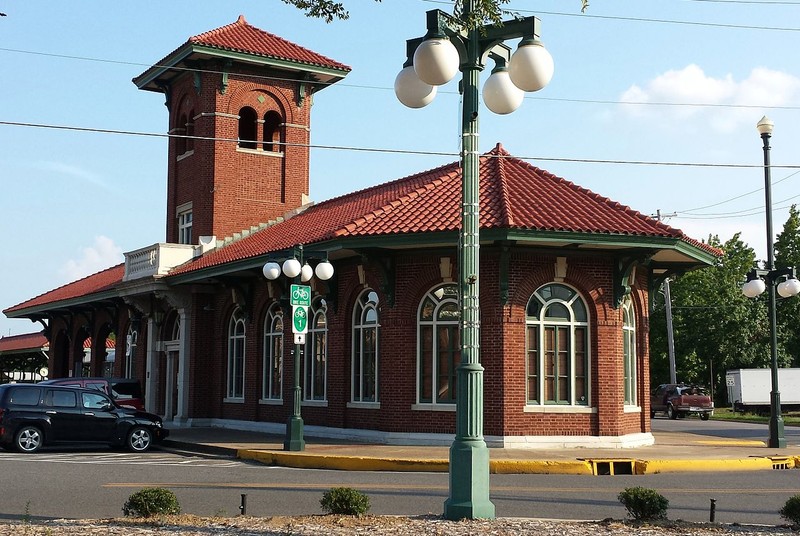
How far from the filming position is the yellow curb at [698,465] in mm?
17625

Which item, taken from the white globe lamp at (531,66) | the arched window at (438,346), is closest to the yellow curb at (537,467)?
the arched window at (438,346)

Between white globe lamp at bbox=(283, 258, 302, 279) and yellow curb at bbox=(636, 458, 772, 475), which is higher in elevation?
white globe lamp at bbox=(283, 258, 302, 279)

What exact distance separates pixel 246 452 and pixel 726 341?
47.0 m

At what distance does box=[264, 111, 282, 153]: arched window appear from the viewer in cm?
3366

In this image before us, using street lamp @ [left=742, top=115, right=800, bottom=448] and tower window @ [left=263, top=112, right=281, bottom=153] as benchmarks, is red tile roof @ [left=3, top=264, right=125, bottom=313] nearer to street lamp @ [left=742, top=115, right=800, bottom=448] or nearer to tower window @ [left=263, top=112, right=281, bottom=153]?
tower window @ [left=263, top=112, right=281, bottom=153]

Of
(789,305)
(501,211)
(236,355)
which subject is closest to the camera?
(501,211)

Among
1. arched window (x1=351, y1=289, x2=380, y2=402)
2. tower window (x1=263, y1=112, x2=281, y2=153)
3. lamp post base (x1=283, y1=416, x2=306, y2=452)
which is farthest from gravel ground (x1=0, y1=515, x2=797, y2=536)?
tower window (x1=263, y1=112, x2=281, y2=153)

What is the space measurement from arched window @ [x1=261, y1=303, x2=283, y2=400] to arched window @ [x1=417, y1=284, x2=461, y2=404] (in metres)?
5.85

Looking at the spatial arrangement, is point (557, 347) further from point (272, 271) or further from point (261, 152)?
point (261, 152)

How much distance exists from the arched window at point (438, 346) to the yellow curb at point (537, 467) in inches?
171

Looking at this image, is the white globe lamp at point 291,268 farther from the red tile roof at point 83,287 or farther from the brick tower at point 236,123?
the red tile roof at point 83,287

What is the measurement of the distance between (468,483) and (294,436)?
10393mm

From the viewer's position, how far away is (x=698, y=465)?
59.2 feet

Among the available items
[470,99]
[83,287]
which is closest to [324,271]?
[470,99]
